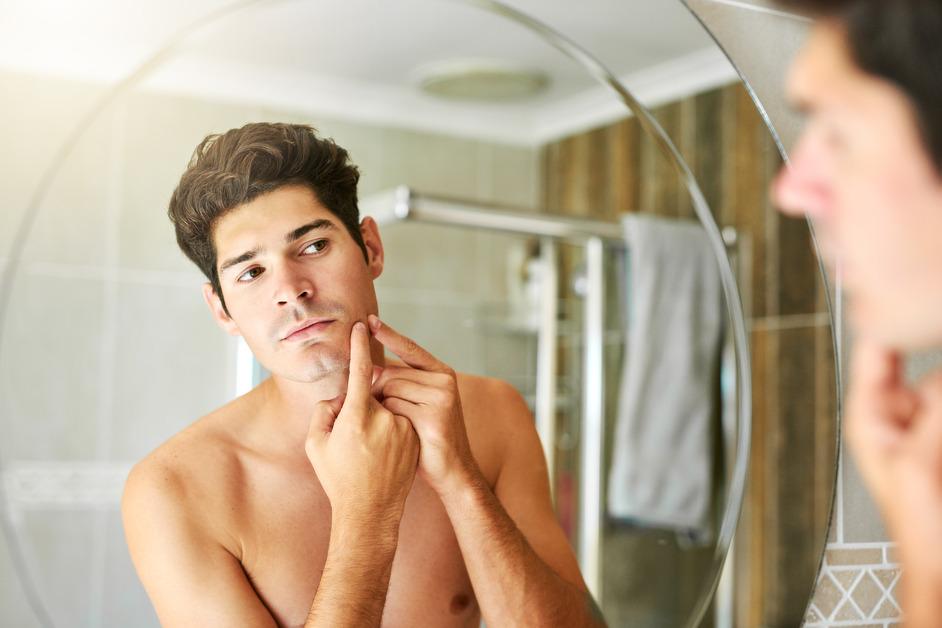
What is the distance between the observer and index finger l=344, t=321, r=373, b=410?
1.94ft

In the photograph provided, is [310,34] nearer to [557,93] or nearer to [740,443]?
[557,93]

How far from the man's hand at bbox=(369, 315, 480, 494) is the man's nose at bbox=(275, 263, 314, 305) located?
6 cm

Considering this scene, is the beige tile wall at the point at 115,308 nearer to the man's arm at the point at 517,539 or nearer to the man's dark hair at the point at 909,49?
the man's arm at the point at 517,539

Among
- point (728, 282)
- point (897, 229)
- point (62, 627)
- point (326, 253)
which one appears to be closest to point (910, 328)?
point (897, 229)

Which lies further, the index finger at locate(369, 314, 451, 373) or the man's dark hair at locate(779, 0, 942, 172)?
the index finger at locate(369, 314, 451, 373)

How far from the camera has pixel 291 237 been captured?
58cm

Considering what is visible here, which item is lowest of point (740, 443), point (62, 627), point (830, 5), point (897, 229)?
point (62, 627)

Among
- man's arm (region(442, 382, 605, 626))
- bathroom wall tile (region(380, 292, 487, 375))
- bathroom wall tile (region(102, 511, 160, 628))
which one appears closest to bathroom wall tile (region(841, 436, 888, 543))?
man's arm (region(442, 382, 605, 626))

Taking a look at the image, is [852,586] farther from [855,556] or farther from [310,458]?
[310,458]

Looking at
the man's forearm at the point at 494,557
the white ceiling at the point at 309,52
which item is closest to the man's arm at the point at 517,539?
the man's forearm at the point at 494,557

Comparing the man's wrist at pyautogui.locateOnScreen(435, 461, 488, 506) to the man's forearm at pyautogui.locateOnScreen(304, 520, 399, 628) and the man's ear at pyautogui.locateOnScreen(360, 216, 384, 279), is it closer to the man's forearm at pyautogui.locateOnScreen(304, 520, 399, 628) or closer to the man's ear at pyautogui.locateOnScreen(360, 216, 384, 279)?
the man's forearm at pyautogui.locateOnScreen(304, 520, 399, 628)

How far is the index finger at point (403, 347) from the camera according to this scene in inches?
24.7

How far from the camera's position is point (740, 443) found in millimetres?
851

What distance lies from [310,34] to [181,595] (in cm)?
43
